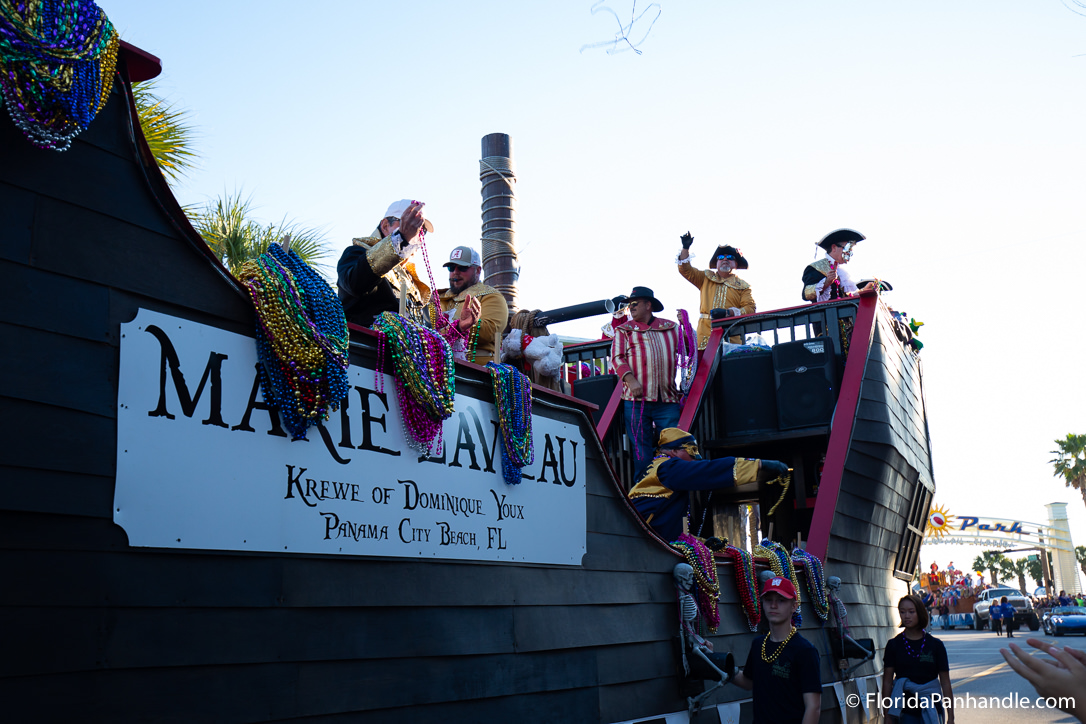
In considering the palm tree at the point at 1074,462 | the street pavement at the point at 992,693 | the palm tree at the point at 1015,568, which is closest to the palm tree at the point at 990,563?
the palm tree at the point at 1015,568

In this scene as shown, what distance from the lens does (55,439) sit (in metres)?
2.84

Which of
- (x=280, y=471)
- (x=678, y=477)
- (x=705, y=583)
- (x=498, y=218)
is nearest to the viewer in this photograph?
(x=280, y=471)

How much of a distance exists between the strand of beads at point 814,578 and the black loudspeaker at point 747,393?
164 cm

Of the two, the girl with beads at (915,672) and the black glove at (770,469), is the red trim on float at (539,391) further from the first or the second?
the girl with beads at (915,672)

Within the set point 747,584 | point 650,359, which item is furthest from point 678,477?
point 650,359

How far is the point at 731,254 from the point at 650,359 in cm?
334

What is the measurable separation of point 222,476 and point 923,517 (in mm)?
10779

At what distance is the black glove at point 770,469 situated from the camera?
5785mm

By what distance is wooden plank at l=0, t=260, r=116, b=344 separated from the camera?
9.32ft

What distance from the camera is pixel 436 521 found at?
4121mm

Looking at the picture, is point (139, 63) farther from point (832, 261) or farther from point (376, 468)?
point (832, 261)

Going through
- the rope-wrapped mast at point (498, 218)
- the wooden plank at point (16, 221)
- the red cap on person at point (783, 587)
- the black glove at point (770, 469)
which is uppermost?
the rope-wrapped mast at point (498, 218)

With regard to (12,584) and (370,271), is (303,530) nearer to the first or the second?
(12,584)

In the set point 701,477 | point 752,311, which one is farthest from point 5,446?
point 752,311
